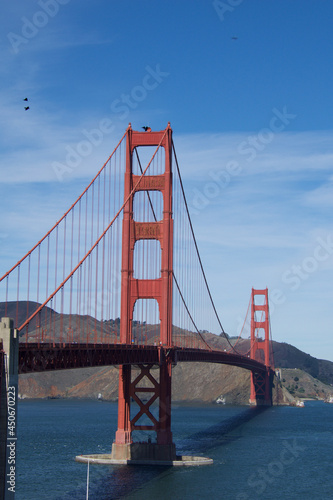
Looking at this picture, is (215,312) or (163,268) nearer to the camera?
(163,268)

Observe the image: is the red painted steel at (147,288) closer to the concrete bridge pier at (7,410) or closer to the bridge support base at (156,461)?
the bridge support base at (156,461)

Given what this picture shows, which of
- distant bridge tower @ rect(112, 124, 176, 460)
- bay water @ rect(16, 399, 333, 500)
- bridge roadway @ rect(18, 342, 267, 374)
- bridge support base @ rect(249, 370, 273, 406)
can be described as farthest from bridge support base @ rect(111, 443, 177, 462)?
bridge support base @ rect(249, 370, 273, 406)

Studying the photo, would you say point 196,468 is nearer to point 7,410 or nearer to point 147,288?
point 147,288

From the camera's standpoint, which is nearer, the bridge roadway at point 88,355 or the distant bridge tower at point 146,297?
the bridge roadway at point 88,355

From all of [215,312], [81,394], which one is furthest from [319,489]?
[81,394]

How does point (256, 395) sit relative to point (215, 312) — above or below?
below

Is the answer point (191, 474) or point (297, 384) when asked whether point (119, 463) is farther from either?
point (297, 384)

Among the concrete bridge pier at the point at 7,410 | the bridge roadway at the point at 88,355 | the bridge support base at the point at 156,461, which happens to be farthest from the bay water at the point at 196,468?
the concrete bridge pier at the point at 7,410
